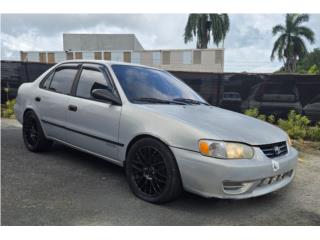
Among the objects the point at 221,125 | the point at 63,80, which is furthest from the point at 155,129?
the point at 63,80

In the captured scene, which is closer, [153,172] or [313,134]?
[153,172]

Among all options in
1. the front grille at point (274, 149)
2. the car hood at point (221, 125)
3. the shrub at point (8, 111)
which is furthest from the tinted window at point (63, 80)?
the shrub at point (8, 111)

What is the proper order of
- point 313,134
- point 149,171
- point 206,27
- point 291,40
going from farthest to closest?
point 291,40
point 206,27
point 313,134
point 149,171

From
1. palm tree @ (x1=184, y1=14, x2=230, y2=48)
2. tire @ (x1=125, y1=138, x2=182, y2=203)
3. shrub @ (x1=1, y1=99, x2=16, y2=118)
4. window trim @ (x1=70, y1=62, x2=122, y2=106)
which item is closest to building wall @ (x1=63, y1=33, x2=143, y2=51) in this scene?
palm tree @ (x1=184, y1=14, x2=230, y2=48)

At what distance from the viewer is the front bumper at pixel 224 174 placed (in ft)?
9.16

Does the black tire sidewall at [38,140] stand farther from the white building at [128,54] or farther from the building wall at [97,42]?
the building wall at [97,42]

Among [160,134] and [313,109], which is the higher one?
[160,134]

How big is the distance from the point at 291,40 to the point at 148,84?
43.6m

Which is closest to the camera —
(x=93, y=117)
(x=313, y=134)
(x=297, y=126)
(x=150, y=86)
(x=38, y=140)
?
(x=93, y=117)

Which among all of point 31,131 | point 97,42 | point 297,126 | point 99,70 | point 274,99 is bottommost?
point 297,126

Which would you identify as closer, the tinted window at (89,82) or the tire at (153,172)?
the tire at (153,172)

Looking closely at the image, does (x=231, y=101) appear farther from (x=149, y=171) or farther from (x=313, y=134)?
(x=149, y=171)

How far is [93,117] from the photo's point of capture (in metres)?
3.77

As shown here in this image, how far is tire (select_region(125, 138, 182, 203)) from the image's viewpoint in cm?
299
